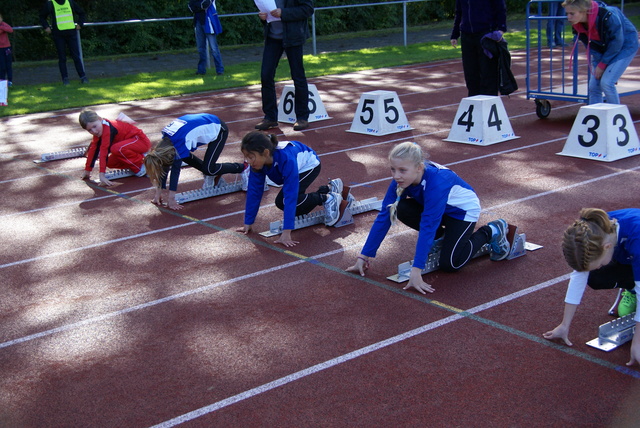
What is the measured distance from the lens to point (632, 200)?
643 centimetres

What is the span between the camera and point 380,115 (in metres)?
9.93

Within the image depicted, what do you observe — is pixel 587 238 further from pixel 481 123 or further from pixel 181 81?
pixel 181 81

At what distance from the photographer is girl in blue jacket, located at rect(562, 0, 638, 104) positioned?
26.8ft

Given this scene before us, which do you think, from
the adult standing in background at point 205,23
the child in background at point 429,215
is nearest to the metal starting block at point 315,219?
the child in background at point 429,215

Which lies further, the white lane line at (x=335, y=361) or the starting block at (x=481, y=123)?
the starting block at (x=481, y=123)

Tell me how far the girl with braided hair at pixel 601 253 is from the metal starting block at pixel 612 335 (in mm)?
163

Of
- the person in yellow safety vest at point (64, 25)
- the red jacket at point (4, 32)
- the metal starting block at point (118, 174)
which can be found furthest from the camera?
the person in yellow safety vest at point (64, 25)

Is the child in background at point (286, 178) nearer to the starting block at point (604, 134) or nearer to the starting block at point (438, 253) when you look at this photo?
the starting block at point (438, 253)

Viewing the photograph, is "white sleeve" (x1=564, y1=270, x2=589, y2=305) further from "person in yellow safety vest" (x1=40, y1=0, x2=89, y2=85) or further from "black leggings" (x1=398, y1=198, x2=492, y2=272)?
"person in yellow safety vest" (x1=40, y1=0, x2=89, y2=85)

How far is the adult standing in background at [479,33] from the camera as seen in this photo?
Result: 30.6 feet

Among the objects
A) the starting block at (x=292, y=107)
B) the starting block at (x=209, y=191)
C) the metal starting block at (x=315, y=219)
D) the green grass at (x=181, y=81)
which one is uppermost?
the green grass at (x=181, y=81)

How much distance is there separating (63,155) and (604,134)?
7020mm

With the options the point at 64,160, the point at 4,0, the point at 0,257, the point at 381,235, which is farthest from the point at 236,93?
the point at 4,0

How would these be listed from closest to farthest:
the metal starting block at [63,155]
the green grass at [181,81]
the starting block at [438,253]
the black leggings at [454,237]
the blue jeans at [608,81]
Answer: the black leggings at [454,237] → the starting block at [438,253] → the blue jeans at [608,81] → the metal starting block at [63,155] → the green grass at [181,81]
